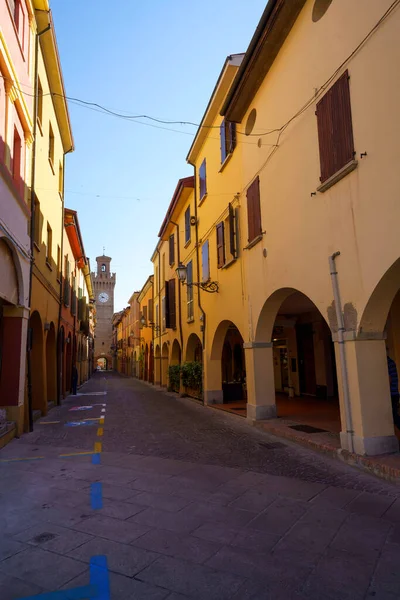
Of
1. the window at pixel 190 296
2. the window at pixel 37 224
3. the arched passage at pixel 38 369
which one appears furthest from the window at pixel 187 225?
the arched passage at pixel 38 369

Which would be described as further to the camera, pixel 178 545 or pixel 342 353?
pixel 342 353

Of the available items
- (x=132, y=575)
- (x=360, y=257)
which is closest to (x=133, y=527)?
(x=132, y=575)

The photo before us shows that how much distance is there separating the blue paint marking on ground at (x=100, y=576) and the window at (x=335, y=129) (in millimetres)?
5914

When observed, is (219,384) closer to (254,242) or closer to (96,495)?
(254,242)

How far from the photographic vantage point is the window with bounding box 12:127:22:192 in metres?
9.08

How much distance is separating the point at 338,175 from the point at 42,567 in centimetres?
616

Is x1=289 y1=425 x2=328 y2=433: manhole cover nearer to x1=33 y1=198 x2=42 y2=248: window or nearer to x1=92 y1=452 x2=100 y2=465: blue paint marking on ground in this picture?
x1=92 y1=452 x2=100 y2=465: blue paint marking on ground

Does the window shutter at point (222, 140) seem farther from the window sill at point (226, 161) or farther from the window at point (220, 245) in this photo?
the window at point (220, 245)

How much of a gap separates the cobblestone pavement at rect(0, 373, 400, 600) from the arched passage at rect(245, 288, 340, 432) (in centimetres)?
278

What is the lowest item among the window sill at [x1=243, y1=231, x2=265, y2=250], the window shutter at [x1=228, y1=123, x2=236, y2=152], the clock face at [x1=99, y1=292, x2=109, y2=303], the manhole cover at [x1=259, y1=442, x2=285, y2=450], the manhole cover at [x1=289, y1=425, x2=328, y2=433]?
the manhole cover at [x1=259, y1=442, x2=285, y2=450]

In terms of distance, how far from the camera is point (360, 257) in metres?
6.20

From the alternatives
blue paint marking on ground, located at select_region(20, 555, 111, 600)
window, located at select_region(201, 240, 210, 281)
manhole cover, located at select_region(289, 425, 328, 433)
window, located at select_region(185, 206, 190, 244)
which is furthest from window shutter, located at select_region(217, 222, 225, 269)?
blue paint marking on ground, located at select_region(20, 555, 111, 600)

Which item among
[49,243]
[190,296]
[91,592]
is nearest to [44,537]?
[91,592]

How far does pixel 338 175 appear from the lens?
655cm
